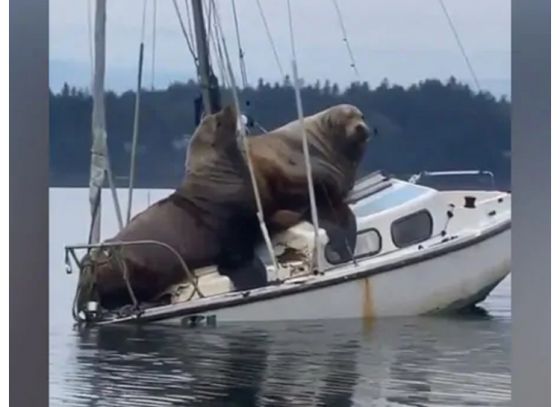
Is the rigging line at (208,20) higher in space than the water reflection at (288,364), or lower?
higher

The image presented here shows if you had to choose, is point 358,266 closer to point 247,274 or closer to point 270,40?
point 247,274

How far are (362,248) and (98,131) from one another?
1.59ft

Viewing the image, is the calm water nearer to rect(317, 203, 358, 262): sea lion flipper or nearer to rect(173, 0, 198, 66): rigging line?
rect(317, 203, 358, 262): sea lion flipper

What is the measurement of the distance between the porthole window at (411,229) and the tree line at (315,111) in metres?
0.09

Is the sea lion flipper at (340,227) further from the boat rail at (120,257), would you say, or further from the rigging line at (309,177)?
the boat rail at (120,257)

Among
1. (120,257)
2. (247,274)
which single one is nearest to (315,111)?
(247,274)

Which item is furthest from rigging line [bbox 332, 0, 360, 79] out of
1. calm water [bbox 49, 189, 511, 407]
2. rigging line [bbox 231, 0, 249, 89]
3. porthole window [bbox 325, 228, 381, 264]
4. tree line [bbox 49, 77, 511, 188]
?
calm water [bbox 49, 189, 511, 407]

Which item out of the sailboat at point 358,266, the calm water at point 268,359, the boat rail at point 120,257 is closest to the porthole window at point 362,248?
the sailboat at point 358,266

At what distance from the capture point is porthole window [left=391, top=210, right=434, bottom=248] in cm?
307

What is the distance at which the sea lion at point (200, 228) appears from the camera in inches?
120

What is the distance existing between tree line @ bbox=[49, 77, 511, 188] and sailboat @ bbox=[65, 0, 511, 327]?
0.10 ft
